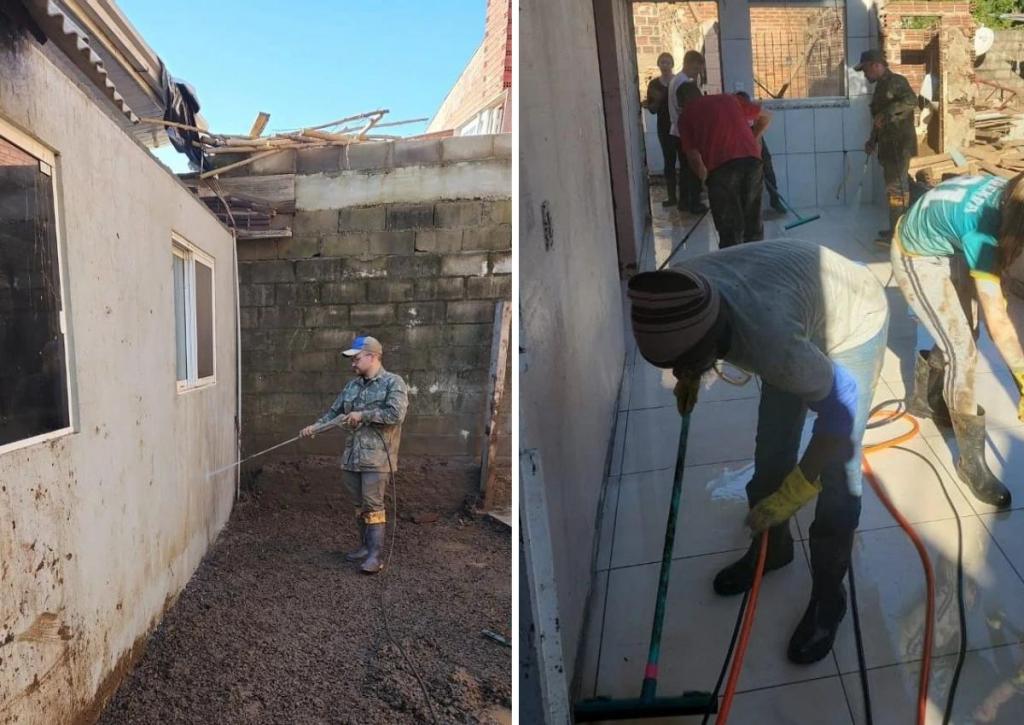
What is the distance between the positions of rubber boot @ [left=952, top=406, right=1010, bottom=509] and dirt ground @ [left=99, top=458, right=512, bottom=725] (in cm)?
156

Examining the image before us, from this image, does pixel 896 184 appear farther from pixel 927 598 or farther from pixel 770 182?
pixel 927 598

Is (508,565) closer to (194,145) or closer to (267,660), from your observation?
(267,660)

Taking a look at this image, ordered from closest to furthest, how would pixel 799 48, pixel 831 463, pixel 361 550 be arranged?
pixel 831 463 < pixel 799 48 < pixel 361 550

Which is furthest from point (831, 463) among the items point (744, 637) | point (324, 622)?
point (324, 622)

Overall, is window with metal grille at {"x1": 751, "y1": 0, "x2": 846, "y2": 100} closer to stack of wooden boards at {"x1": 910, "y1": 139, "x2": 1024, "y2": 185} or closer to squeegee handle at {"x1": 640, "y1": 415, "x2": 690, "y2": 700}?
stack of wooden boards at {"x1": 910, "y1": 139, "x2": 1024, "y2": 185}

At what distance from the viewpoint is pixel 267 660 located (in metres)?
2.37

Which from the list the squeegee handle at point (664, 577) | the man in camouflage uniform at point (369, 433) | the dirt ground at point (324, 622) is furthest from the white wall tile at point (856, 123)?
the man in camouflage uniform at point (369, 433)

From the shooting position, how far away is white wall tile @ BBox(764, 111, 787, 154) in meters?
1.63

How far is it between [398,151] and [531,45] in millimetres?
2536

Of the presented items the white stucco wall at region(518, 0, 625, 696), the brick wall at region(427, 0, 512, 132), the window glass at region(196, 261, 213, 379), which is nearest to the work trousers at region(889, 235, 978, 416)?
the white stucco wall at region(518, 0, 625, 696)

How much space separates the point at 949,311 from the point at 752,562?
2.18 feet

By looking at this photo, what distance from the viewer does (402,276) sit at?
12.6ft

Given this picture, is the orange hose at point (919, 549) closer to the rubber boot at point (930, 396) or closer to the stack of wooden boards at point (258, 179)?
the rubber boot at point (930, 396)

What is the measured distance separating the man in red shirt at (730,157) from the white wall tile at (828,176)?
0.40 ft
